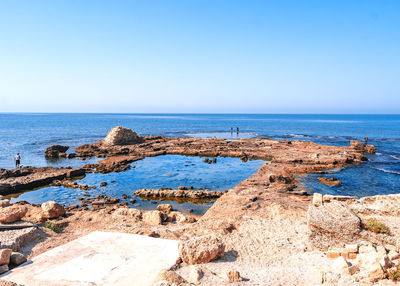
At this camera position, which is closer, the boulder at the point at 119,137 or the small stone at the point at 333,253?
the small stone at the point at 333,253

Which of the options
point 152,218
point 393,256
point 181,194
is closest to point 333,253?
point 393,256

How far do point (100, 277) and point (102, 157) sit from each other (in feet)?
106

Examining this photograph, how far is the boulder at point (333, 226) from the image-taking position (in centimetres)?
964

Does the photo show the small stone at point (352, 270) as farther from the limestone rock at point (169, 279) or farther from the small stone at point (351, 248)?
the limestone rock at point (169, 279)

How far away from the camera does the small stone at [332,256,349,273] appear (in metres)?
7.88

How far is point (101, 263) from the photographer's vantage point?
8.14 meters

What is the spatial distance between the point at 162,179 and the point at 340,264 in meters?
19.2

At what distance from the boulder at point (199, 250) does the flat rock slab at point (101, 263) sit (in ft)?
1.44

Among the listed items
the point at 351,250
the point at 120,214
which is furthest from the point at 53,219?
the point at 351,250

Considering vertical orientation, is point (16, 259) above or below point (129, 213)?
above

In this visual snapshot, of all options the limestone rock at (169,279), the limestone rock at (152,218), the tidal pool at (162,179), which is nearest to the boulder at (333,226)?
the limestone rock at (169,279)

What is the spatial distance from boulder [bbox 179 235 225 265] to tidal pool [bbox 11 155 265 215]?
26.8ft

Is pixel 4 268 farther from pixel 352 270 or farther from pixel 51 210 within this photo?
pixel 352 270

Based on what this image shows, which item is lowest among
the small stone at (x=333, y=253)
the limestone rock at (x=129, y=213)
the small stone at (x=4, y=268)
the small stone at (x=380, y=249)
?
the limestone rock at (x=129, y=213)
